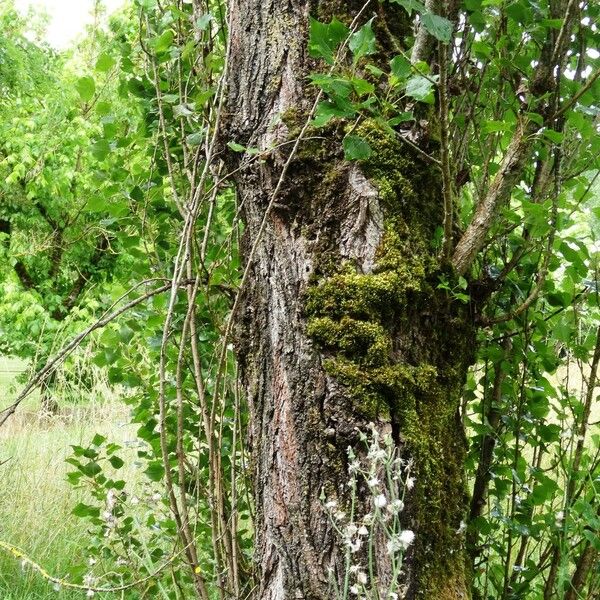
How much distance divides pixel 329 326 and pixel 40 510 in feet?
10.5

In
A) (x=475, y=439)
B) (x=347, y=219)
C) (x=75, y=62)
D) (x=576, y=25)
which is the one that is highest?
(x=75, y=62)

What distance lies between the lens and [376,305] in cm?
154

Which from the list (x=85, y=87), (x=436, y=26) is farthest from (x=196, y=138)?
(x=436, y=26)

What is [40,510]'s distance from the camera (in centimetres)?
401

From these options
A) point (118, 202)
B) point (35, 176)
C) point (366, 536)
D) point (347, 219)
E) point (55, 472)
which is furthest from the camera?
point (35, 176)

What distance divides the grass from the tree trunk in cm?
122

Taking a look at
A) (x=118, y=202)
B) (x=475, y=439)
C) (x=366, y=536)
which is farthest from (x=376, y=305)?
(x=118, y=202)

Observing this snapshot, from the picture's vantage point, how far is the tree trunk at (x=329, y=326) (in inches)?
58.7

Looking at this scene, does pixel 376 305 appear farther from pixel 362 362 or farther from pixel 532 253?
pixel 532 253

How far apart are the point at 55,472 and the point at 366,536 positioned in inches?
144

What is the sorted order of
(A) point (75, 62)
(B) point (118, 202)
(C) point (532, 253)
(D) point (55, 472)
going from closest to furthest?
(C) point (532, 253) < (B) point (118, 202) < (D) point (55, 472) < (A) point (75, 62)

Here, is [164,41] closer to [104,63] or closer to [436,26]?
[104,63]

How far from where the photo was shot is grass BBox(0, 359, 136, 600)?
3270 millimetres

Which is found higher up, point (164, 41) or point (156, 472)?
point (164, 41)
